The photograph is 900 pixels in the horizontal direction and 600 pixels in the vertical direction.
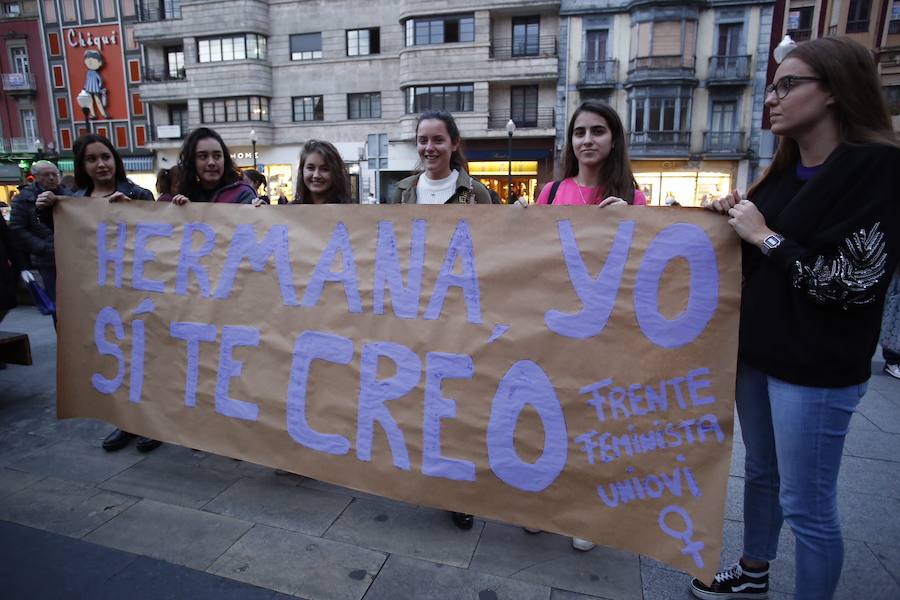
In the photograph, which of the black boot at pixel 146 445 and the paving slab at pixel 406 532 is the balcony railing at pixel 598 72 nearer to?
the black boot at pixel 146 445

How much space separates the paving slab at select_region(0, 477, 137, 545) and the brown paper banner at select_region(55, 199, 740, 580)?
0.39 meters

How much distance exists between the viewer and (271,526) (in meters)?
2.49

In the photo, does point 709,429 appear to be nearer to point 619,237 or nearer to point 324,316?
point 619,237

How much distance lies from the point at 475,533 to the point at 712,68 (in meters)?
24.6

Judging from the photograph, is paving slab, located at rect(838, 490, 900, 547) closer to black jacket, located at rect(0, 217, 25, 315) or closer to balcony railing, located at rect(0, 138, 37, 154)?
black jacket, located at rect(0, 217, 25, 315)

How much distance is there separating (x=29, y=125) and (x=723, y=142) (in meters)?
37.2

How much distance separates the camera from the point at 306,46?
24781mm

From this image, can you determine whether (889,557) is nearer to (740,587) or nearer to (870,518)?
(870,518)

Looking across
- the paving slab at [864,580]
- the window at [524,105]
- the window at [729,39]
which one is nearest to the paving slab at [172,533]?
the paving slab at [864,580]

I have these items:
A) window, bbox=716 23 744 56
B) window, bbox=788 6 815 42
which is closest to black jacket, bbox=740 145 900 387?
window, bbox=716 23 744 56

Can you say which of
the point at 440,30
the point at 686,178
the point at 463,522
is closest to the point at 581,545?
the point at 463,522

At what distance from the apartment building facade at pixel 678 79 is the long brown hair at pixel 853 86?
805 inches

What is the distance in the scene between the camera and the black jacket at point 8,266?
3.59 metres

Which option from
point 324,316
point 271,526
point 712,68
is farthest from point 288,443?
point 712,68
